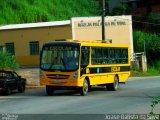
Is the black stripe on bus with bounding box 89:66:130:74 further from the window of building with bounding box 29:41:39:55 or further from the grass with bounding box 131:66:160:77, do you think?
the window of building with bounding box 29:41:39:55

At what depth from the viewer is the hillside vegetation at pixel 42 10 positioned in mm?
69688

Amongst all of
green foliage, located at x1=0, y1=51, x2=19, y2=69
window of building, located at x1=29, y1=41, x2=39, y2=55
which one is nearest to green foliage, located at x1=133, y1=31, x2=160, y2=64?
window of building, located at x1=29, y1=41, x2=39, y2=55

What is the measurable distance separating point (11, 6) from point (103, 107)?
51828 mm

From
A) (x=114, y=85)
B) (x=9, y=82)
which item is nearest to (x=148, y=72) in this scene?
(x=114, y=85)

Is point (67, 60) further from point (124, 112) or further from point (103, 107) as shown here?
point (124, 112)

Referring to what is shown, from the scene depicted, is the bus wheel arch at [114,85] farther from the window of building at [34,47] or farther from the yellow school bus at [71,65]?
the window of building at [34,47]

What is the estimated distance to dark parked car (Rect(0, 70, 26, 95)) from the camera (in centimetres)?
2861

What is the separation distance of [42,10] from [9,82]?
43618mm

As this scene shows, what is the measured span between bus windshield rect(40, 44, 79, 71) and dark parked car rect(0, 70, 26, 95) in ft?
9.03

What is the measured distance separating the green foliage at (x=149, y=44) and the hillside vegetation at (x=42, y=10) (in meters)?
12.8

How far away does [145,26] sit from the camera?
73.9 m

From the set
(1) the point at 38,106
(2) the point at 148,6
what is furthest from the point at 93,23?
(1) the point at 38,106

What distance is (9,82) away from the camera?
95.1 ft

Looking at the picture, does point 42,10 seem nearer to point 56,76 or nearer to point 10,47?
point 10,47
